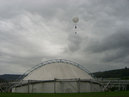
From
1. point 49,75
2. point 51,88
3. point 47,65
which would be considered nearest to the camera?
point 51,88

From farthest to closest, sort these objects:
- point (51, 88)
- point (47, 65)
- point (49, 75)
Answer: point (47, 65), point (49, 75), point (51, 88)

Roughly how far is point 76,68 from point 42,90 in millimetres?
12910

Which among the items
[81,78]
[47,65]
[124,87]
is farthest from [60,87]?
[124,87]

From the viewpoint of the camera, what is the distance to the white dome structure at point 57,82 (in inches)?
1875

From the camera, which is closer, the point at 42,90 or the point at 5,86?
the point at 42,90

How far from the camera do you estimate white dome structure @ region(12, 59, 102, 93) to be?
47.6 meters

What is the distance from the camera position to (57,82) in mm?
47750

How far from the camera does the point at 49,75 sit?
166ft

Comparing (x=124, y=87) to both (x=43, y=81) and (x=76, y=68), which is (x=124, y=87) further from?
(x=43, y=81)

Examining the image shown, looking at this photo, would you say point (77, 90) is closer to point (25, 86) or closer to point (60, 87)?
point (60, 87)

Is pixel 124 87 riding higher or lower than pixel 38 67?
lower

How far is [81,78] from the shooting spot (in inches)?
1998

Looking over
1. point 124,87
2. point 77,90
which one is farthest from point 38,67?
point 124,87

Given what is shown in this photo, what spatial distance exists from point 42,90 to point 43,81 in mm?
2033
